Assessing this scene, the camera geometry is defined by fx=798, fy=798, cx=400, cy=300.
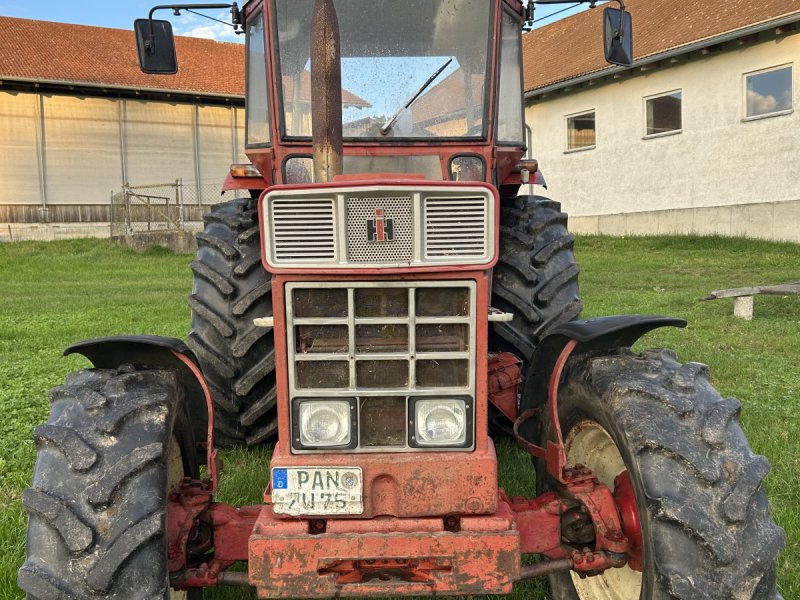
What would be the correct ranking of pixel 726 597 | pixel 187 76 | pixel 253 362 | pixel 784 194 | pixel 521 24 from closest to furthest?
pixel 726 597 → pixel 253 362 → pixel 521 24 → pixel 784 194 → pixel 187 76

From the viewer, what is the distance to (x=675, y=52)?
19.5 m

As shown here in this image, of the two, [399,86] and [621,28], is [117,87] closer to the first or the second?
[621,28]

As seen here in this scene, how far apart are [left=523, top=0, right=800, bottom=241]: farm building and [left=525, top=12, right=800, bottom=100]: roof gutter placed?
30 mm

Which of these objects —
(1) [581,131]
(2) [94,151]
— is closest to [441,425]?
(1) [581,131]

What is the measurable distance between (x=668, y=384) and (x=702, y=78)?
62.5ft

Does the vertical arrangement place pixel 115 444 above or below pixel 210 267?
below

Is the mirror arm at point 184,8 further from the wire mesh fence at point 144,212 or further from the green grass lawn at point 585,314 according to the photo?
the wire mesh fence at point 144,212

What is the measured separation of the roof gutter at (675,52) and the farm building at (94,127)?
12107 mm

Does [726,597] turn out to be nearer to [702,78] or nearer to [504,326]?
[504,326]

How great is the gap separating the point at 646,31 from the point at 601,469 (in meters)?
21.5

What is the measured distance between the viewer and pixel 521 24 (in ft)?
14.1

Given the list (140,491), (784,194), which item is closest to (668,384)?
(140,491)

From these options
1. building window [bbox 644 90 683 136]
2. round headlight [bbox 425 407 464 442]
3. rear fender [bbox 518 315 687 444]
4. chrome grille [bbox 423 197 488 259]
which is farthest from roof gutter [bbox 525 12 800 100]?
round headlight [bbox 425 407 464 442]

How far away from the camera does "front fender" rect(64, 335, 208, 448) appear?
269 cm
